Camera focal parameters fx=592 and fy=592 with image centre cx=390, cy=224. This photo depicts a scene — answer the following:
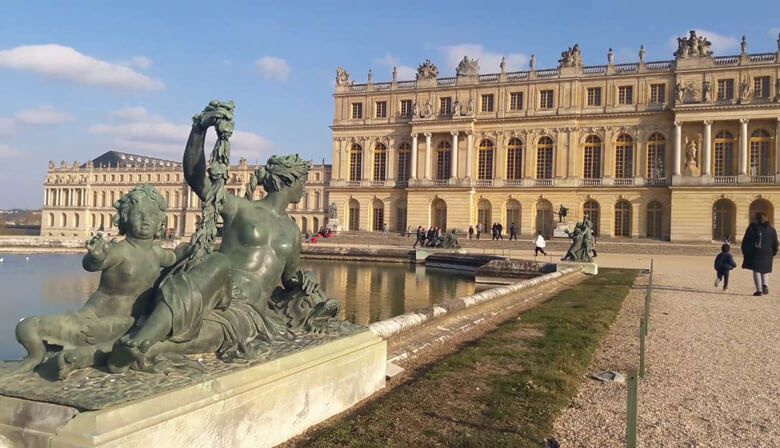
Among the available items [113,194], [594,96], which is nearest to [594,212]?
[594,96]

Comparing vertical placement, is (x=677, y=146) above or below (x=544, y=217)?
above

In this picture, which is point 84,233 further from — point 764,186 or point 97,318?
point 97,318

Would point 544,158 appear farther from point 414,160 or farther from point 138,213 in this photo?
point 138,213

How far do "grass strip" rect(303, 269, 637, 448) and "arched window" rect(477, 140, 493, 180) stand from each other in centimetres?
3817

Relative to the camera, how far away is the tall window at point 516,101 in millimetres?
44094

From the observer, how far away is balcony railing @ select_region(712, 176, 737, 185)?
3803 centimetres

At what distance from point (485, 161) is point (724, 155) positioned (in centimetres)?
1611

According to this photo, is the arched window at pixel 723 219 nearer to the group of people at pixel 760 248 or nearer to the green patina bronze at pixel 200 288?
the group of people at pixel 760 248

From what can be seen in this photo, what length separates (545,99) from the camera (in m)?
43.4

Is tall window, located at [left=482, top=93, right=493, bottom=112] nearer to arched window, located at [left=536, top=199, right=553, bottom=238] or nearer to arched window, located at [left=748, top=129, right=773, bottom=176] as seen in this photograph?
arched window, located at [left=536, top=199, right=553, bottom=238]

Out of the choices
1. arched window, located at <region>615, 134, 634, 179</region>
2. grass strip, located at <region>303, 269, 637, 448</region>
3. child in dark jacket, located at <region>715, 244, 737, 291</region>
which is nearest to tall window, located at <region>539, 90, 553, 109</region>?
arched window, located at <region>615, 134, 634, 179</region>

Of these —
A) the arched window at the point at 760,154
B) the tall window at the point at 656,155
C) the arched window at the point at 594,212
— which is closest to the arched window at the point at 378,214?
the arched window at the point at 594,212

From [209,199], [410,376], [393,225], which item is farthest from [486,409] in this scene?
[393,225]

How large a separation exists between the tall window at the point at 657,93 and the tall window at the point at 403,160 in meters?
18.0
